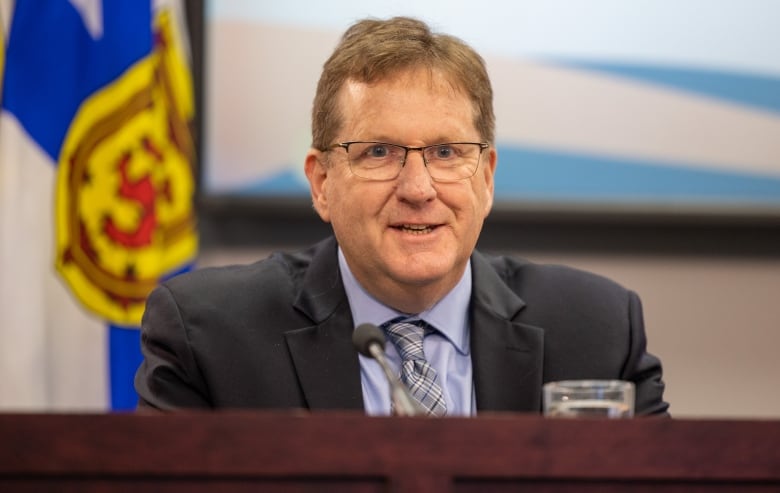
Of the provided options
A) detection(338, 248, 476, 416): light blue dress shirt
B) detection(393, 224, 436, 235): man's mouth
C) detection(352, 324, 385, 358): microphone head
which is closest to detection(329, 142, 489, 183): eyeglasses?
detection(393, 224, 436, 235): man's mouth

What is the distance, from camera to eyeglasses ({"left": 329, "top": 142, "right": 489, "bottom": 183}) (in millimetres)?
2418

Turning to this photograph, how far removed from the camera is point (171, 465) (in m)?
1.32

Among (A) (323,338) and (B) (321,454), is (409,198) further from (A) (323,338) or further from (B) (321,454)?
(B) (321,454)

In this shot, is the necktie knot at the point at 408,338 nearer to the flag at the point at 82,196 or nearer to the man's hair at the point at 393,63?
the man's hair at the point at 393,63

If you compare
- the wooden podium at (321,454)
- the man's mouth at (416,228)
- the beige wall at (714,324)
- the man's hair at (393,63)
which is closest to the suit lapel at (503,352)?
the man's mouth at (416,228)

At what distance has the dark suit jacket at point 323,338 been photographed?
2332 millimetres

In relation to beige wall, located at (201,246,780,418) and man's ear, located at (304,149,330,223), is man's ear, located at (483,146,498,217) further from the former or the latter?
beige wall, located at (201,246,780,418)

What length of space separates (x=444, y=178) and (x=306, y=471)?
1202 mm

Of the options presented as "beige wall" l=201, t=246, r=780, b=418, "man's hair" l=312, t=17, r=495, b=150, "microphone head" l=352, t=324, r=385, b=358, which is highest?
"man's hair" l=312, t=17, r=495, b=150

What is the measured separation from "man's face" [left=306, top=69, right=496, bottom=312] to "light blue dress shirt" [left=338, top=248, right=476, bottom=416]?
5 centimetres

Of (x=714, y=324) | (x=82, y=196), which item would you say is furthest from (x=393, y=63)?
(x=714, y=324)

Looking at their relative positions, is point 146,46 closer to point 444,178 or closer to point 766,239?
point 444,178

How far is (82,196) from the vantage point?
10.8 feet

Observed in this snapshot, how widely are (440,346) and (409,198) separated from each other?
0.35 metres
